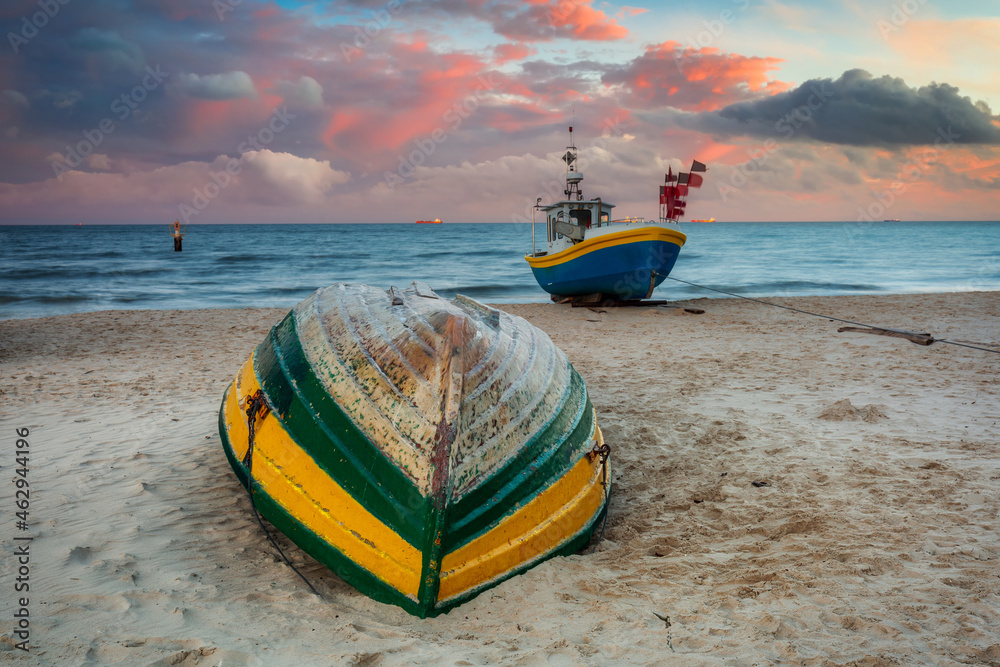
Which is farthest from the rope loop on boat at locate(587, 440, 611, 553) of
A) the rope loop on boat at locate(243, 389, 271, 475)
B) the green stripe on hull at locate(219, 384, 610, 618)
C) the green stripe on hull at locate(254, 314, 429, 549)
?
the rope loop on boat at locate(243, 389, 271, 475)

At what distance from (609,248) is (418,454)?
11.1 m

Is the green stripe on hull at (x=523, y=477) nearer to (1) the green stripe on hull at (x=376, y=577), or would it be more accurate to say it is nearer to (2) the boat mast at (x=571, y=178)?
Answer: (1) the green stripe on hull at (x=376, y=577)

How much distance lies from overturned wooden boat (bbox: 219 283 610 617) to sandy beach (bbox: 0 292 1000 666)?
8.7 inches

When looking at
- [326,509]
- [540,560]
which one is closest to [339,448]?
[326,509]

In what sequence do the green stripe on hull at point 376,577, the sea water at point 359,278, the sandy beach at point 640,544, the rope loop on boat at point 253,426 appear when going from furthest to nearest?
1. the sea water at point 359,278
2. the rope loop on boat at point 253,426
3. the green stripe on hull at point 376,577
4. the sandy beach at point 640,544

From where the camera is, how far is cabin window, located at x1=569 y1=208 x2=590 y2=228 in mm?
14859

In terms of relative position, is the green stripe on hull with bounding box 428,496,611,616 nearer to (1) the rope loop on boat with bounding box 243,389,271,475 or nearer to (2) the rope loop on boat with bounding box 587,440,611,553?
(2) the rope loop on boat with bounding box 587,440,611,553

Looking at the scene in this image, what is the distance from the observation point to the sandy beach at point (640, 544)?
2502 millimetres

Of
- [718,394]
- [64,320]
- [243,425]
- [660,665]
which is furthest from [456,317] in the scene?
[64,320]

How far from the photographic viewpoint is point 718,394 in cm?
659

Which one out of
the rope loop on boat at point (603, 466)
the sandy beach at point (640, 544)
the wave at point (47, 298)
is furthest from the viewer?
the wave at point (47, 298)

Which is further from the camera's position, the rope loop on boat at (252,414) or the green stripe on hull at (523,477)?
the rope loop on boat at (252,414)

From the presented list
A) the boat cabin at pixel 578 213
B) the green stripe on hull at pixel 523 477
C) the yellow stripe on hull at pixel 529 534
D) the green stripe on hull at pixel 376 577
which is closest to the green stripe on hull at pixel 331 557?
the green stripe on hull at pixel 376 577

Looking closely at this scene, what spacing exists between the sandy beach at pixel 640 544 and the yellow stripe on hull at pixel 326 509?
0.24 metres
